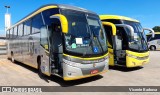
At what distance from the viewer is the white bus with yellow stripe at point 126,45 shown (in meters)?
10.5

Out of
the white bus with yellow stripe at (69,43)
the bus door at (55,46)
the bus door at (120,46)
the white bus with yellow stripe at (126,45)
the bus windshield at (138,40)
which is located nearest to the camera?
the white bus with yellow stripe at (69,43)

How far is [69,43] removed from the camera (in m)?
7.34

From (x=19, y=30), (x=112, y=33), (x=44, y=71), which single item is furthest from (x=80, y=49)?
(x=19, y=30)

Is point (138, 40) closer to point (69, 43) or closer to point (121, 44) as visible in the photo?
point (121, 44)

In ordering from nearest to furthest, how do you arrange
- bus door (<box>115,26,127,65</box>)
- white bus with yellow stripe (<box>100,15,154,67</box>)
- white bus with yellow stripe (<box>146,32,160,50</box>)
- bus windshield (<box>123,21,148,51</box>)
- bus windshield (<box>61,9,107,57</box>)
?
bus windshield (<box>61,9,107,57</box>), white bus with yellow stripe (<box>100,15,154,67</box>), bus windshield (<box>123,21,148,51</box>), bus door (<box>115,26,127,65</box>), white bus with yellow stripe (<box>146,32,160,50</box>)

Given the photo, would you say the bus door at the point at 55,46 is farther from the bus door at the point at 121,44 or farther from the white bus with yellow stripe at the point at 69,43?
the bus door at the point at 121,44

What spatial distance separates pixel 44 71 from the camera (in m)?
8.53

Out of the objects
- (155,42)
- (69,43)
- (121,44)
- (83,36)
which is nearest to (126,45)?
(121,44)

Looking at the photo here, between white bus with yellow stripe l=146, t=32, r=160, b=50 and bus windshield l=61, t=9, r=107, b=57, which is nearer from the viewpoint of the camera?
bus windshield l=61, t=9, r=107, b=57

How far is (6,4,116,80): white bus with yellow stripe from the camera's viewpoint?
7230 millimetres

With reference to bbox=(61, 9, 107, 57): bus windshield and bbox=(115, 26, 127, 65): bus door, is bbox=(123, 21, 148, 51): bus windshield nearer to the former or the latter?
bbox=(115, 26, 127, 65): bus door

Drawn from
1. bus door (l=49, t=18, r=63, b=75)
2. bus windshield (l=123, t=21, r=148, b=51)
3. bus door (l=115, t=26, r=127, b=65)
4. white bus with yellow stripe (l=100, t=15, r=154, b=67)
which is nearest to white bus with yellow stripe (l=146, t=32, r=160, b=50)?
bus windshield (l=123, t=21, r=148, b=51)

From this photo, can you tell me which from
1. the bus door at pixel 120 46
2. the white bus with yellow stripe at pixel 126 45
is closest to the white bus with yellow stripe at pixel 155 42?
the white bus with yellow stripe at pixel 126 45

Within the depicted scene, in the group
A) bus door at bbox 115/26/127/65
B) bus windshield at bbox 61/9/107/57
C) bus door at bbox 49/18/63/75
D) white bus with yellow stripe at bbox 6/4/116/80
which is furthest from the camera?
bus door at bbox 115/26/127/65
